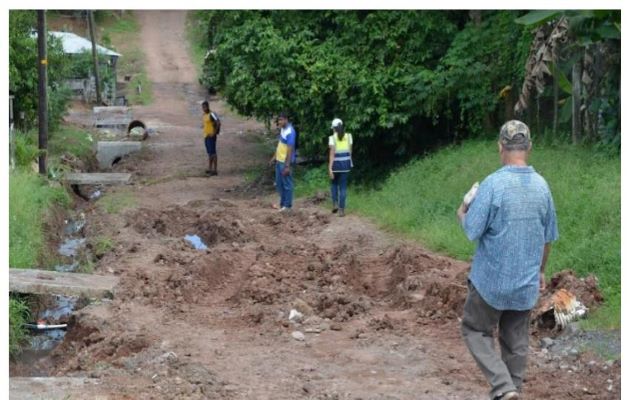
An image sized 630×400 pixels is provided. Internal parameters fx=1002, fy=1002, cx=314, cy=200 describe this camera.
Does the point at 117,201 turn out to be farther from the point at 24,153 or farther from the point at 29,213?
the point at 29,213

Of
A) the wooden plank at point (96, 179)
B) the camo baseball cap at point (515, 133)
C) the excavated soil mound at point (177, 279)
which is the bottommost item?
the wooden plank at point (96, 179)

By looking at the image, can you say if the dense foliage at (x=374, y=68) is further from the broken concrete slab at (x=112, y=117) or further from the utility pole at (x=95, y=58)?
the utility pole at (x=95, y=58)

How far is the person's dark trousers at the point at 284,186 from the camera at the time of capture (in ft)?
52.5

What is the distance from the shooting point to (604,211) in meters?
11.5

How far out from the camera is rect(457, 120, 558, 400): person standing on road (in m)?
5.85

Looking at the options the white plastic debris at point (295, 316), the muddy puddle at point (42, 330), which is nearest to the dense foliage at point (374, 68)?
the muddy puddle at point (42, 330)

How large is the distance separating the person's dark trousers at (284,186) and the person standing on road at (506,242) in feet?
32.8

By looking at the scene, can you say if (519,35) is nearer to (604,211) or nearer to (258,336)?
(604,211)

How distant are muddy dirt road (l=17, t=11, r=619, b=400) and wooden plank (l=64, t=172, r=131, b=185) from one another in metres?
2.80

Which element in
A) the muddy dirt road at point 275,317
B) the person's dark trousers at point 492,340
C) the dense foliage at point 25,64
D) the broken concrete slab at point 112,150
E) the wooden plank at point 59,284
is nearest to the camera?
the person's dark trousers at point 492,340

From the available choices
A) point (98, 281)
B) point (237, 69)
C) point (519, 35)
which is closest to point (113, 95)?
point (237, 69)

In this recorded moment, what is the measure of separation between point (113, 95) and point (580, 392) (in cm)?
3323

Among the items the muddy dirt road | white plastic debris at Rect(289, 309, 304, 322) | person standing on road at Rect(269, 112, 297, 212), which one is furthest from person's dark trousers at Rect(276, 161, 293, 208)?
white plastic debris at Rect(289, 309, 304, 322)

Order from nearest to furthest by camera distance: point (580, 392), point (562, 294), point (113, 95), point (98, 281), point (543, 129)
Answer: point (580, 392) < point (562, 294) < point (98, 281) < point (543, 129) < point (113, 95)
